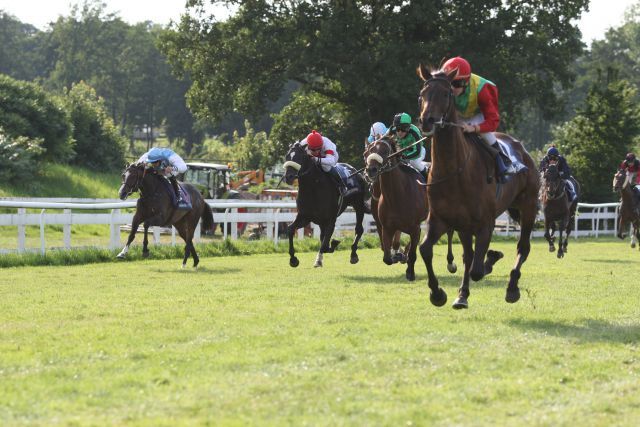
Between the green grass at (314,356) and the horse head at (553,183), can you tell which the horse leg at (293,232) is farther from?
the horse head at (553,183)

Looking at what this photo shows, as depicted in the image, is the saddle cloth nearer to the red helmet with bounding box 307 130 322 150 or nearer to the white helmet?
the red helmet with bounding box 307 130 322 150

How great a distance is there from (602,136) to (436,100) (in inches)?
1293

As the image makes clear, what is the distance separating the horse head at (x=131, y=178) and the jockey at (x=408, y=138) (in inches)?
204

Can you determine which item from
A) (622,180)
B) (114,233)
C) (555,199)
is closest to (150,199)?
(114,233)

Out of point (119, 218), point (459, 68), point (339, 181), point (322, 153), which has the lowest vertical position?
point (119, 218)

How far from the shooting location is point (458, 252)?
22.2 meters

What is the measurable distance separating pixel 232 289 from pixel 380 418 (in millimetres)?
7315

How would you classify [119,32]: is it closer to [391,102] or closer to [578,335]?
[391,102]

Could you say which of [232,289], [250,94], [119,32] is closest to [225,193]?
[250,94]

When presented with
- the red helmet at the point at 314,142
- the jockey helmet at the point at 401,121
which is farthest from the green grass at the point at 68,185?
the jockey helmet at the point at 401,121

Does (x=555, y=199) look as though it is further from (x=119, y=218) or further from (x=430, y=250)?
(x=430, y=250)

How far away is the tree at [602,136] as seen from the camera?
130ft

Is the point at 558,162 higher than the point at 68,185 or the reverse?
higher

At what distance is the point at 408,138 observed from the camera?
46.2 ft
